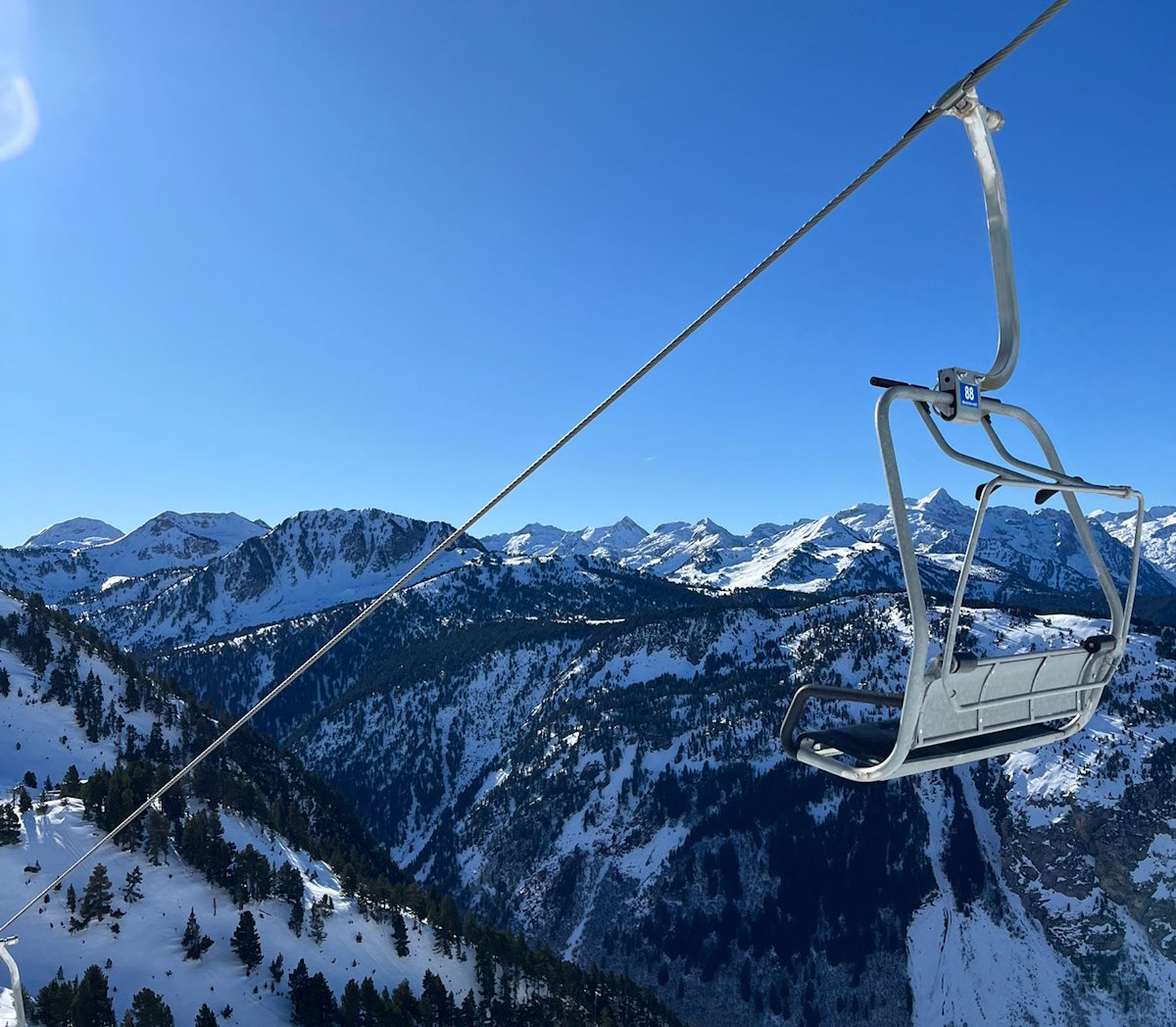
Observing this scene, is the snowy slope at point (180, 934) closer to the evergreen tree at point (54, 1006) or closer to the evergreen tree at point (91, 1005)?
the evergreen tree at point (54, 1006)

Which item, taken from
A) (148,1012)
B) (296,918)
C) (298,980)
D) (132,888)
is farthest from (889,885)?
(148,1012)

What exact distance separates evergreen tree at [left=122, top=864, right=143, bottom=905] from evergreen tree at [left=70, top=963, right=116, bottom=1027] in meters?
21.7

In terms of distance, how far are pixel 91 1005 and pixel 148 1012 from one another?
4775 millimetres

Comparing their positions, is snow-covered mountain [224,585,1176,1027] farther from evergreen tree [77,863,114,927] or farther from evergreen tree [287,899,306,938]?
evergreen tree [77,863,114,927]

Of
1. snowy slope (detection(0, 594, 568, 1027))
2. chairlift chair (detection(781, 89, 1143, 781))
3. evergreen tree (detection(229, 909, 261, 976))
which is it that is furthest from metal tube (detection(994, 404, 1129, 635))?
evergreen tree (detection(229, 909, 261, 976))

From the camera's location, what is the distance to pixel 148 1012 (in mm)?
68562

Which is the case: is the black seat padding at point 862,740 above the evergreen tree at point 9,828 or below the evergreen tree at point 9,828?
above

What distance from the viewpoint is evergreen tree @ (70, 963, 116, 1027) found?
65.2 metres

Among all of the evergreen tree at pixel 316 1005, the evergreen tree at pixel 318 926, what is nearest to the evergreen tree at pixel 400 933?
the evergreen tree at pixel 318 926

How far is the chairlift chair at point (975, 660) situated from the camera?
19.5 feet

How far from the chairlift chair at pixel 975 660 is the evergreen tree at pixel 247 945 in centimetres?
10020

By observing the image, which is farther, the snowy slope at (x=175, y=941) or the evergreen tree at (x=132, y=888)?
the evergreen tree at (x=132, y=888)

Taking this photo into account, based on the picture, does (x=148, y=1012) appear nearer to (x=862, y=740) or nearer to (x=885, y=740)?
(x=862, y=740)

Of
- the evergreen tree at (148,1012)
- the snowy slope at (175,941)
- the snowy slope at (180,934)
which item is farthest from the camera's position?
the snowy slope at (180,934)
